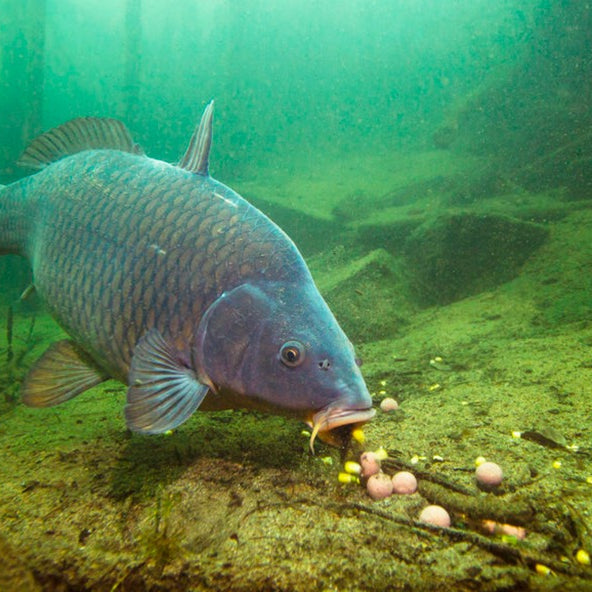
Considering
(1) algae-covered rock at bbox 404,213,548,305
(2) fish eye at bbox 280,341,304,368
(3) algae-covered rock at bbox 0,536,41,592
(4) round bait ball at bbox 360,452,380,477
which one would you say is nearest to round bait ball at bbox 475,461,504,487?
(4) round bait ball at bbox 360,452,380,477

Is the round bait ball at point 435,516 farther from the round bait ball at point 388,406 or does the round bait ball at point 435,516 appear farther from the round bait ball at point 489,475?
the round bait ball at point 388,406

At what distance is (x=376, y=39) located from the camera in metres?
84.9

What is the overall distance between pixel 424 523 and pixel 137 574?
125 centimetres

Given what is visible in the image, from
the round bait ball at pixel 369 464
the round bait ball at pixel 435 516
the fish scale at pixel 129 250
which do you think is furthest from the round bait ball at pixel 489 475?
the fish scale at pixel 129 250

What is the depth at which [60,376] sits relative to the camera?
2729 mm

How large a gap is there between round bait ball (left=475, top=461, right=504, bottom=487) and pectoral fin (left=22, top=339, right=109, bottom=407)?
8.01 feet

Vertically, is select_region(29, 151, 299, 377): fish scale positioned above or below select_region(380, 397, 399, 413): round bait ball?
above

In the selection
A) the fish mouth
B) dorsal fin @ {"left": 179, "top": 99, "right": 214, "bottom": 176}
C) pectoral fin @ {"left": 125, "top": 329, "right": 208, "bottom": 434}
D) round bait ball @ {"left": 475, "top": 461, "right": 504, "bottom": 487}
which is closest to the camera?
the fish mouth

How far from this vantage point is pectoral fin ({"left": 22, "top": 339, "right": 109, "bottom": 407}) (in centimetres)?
262

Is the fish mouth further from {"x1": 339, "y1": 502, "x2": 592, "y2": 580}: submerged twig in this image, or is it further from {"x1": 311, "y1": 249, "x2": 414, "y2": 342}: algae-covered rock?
{"x1": 311, "y1": 249, "x2": 414, "y2": 342}: algae-covered rock

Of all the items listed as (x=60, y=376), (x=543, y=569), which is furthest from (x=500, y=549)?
(x=60, y=376)

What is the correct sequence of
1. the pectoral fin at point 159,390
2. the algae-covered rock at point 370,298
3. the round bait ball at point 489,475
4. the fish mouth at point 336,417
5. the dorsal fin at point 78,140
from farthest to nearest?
the algae-covered rock at point 370,298
the dorsal fin at point 78,140
the round bait ball at point 489,475
the pectoral fin at point 159,390
the fish mouth at point 336,417

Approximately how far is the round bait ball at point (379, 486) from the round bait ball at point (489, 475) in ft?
1.54

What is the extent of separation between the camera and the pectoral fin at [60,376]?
8.60 feet
